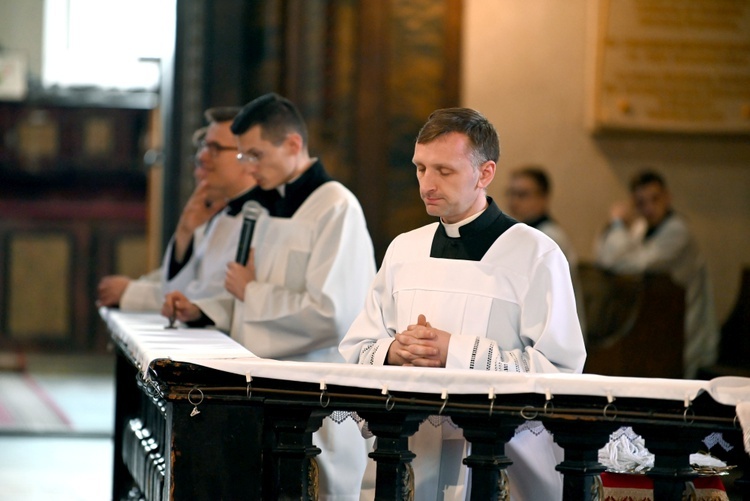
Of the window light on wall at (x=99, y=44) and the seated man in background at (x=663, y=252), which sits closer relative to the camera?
the seated man in background at (x=663, y=252)

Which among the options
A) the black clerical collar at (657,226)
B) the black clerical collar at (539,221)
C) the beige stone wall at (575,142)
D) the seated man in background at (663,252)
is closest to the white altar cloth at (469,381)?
the black clerical collar at (539,221)

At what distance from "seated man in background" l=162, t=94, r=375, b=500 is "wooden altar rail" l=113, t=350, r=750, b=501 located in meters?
1.68

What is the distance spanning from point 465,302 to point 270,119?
165cm

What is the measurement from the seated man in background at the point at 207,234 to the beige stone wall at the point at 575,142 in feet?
13.3

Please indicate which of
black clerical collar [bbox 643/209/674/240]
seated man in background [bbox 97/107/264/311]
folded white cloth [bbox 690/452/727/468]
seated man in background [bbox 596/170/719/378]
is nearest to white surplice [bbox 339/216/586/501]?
folded white cloth [bbox 690/452/727/468]

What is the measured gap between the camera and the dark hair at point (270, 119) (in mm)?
4625

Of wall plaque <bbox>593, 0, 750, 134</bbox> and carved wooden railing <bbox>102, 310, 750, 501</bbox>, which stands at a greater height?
wall plaque <bbox>593, 0, 750, 134</bbox>

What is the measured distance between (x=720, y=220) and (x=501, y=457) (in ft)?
26.0

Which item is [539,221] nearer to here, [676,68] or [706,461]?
[676,68]

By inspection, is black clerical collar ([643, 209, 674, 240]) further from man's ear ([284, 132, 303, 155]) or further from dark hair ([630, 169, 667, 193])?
man's ear ([284, 132, 303, 155])

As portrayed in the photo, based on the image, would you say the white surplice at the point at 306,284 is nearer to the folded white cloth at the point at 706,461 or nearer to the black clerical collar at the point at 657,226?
the folded white cloth at the point at 706,461

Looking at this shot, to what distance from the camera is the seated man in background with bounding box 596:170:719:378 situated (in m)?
9.39

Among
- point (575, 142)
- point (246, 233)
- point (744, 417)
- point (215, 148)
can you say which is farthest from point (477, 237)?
point (575, 142)

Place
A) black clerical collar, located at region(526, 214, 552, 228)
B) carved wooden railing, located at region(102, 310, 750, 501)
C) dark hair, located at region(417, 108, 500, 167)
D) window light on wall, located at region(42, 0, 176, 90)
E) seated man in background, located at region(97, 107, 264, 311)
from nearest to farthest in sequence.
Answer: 1. carved wooden railing, located at region(102, 310, 750, 501)
2. dark hair, located at region(417, 108, 500, 167)
3. seated man in background, located at region(97, 107, 264, 311)
4. black clerical collar, located at region(526, 214, 552, 228)
5. window light on wall, located at region(42, 0, 176, 90)
